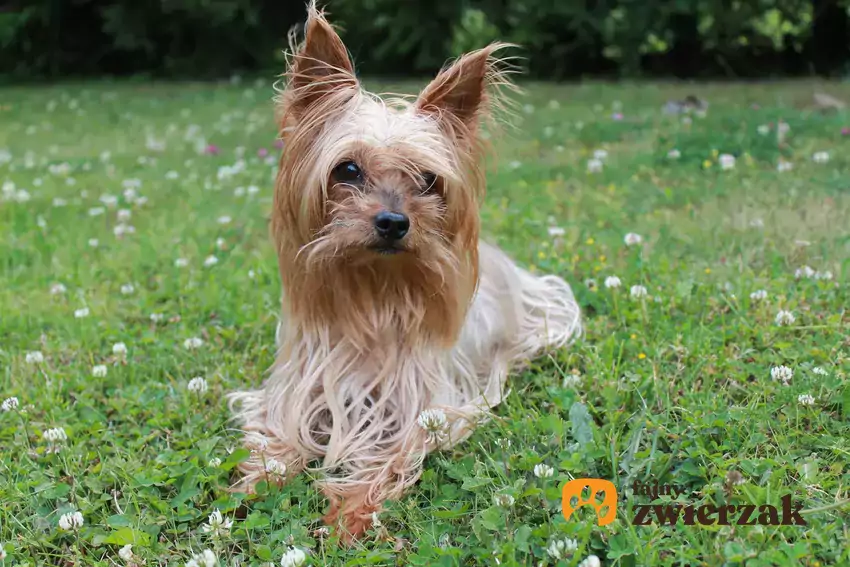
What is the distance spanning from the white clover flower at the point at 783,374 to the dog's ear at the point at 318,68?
7.41 feet

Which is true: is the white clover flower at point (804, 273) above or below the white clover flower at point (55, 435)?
above

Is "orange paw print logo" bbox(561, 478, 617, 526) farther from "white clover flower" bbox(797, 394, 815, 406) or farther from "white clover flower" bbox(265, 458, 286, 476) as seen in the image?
"white clover flower" bbox(265, 458, 286, 476)

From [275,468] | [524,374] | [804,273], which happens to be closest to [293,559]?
[275,468]

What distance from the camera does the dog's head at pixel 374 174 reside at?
118 inches

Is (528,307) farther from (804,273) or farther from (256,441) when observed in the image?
(256,441)

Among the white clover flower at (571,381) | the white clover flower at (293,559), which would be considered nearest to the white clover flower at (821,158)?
the white clover flower at (571,381)

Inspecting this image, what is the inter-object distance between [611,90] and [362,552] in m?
13.0

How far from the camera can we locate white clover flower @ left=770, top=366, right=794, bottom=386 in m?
3.28

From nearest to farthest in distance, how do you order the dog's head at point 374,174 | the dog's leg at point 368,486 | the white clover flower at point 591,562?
the white clover flower at point 591,562 → the dog's leg at point 368,486 → the dog's head at point 374,174

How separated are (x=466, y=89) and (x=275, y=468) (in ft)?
5.93

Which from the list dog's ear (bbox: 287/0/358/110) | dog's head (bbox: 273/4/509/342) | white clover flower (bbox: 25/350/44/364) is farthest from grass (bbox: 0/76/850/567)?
dog's ear (bbox: 287/0/358/110)

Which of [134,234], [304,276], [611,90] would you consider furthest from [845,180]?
[611,90]

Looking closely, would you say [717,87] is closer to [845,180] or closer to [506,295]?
[845,180]

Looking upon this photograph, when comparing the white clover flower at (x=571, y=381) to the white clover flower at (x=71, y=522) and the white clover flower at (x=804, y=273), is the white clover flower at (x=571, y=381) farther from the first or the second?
the white clover flower at (x=71, y=522)
